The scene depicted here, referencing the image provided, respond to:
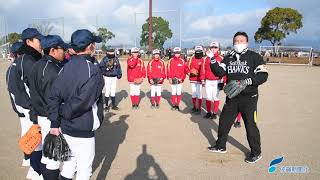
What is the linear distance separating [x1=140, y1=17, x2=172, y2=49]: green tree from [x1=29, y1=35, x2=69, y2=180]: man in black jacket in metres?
36.7

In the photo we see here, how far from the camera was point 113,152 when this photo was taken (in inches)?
257

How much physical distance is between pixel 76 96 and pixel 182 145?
148 inches

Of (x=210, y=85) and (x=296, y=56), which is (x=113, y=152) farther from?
(x=296, y=56)

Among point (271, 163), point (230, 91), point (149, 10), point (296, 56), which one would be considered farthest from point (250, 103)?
point (296, 56)

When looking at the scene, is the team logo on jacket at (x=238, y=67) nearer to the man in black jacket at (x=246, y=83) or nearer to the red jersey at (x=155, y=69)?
the man in black jacket at (x=246, y=83)

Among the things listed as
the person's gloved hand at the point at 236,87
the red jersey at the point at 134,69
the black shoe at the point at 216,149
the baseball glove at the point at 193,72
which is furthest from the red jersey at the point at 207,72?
the person's gloved hand at the point at 236,87

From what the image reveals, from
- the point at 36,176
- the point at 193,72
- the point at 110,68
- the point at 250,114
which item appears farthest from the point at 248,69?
the point at 110,68

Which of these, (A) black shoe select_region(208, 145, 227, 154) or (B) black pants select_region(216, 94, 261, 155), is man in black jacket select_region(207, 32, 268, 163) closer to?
(B) black pants select_region(216, 94, 261, 155)

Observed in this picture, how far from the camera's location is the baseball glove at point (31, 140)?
4301mm

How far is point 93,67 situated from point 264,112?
25.4 ft

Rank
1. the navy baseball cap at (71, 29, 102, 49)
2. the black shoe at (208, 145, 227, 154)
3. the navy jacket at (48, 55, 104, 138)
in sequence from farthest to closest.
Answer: the black shoe at (208, 145, 227, 154)
the navy baseball cap at (71, 29, 102, 49)
the navy jacket at (48, 55, 104, 138)

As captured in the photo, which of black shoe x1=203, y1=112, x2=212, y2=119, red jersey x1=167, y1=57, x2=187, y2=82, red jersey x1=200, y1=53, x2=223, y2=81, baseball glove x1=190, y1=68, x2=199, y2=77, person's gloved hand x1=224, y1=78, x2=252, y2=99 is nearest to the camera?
person's gloved hand x1=224, y1=78, x2=252, y2=99

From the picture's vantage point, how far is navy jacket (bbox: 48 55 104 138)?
361cm

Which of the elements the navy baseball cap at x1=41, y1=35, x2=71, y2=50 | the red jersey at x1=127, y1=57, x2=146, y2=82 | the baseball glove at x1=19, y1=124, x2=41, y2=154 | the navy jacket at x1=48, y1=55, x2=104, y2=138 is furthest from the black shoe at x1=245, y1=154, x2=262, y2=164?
the red jersey at x1=127, y1=57, x2=146, y2=82
